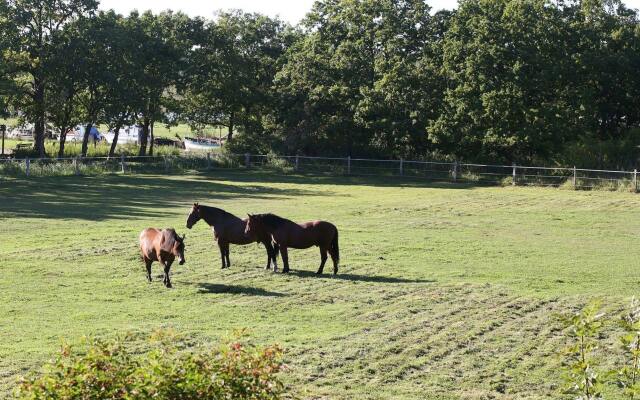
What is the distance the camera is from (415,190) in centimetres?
4041

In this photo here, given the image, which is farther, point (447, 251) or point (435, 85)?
point (435, 85)

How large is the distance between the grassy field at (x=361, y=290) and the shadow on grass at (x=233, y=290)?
2.1 inches

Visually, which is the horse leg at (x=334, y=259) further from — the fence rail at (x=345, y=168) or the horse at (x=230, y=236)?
the fence rail at (x=345, y=168)

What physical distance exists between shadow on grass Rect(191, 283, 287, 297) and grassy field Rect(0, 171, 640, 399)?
53mm

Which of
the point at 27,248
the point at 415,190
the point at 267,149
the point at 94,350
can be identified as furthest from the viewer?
the point at 267,149

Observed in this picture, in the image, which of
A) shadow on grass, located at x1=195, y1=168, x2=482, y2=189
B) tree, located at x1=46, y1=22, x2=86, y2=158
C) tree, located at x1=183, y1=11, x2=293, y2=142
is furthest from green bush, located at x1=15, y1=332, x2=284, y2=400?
tree, located at x1=183, y1=11, x2=293, y2=142

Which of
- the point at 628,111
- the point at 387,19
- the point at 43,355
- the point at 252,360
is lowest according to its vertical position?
the point at 43,355

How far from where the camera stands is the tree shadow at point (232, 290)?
53.7ft

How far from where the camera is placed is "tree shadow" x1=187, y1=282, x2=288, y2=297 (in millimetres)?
16359

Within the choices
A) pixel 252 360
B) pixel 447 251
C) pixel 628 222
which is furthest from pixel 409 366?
pixel 628 222

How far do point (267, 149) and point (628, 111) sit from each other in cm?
1878

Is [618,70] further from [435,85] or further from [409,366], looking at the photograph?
[409,366]

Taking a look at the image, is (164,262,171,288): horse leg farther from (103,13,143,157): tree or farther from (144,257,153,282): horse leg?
(103,13,143,157): tree

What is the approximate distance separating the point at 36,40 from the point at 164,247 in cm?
3401
